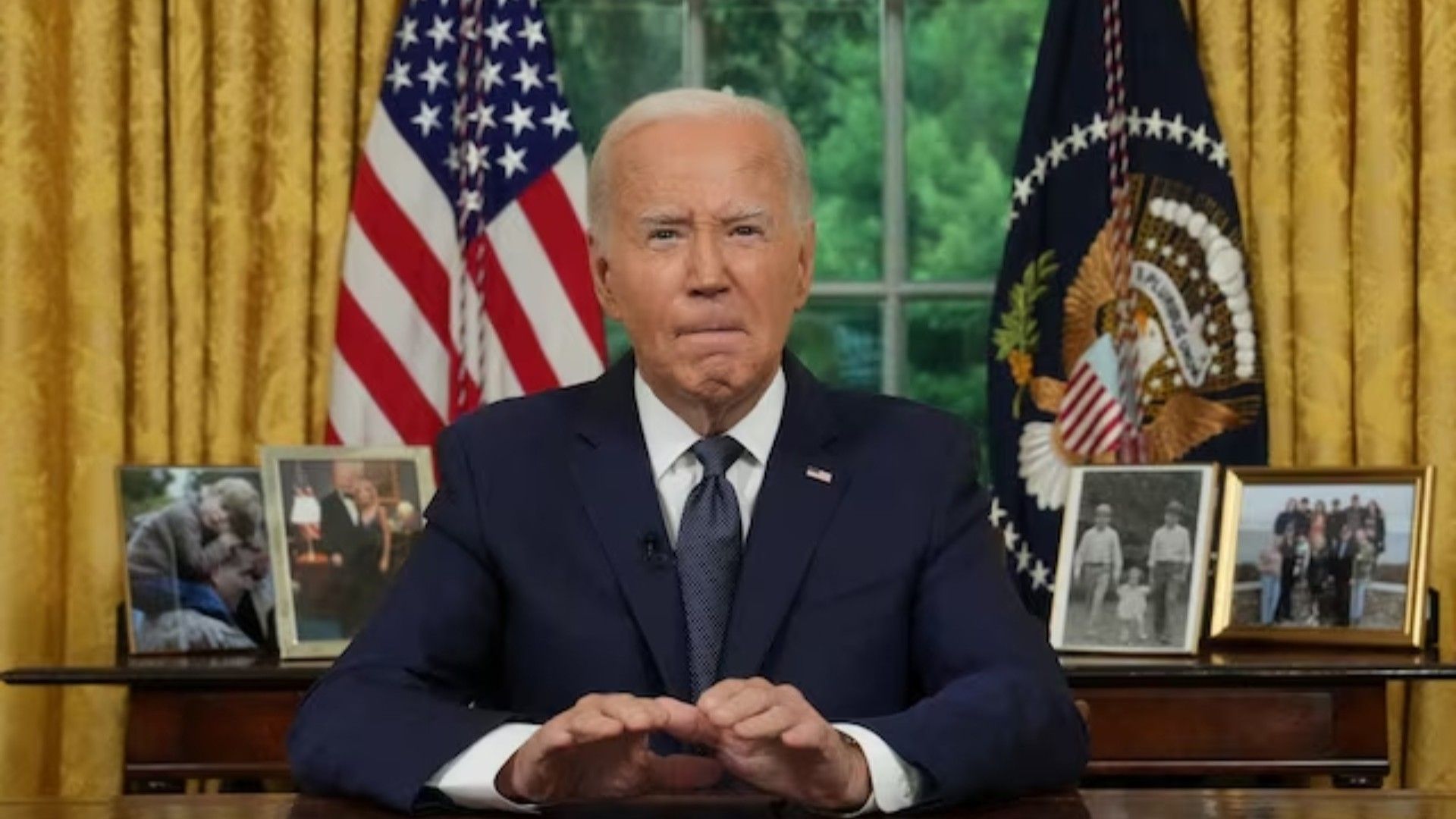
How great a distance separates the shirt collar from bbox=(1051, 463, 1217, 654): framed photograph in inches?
65.3

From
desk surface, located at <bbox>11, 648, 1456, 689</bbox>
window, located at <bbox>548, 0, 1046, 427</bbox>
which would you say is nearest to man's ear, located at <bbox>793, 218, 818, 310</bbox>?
desk surface, located at <bbox>11, 648, 1456, 689</bbox>

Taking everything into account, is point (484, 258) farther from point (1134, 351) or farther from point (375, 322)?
point (1134, 351)

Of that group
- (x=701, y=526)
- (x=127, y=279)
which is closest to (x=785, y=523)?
(x=701, y=526)

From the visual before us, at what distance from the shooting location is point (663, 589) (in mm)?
2510

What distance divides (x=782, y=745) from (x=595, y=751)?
18 centimetres

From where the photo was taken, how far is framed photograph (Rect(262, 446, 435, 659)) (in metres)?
4.24

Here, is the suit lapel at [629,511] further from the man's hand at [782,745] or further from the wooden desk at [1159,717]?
the wooden desk at [1159,717]

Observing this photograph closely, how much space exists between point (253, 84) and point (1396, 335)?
90.3 inches

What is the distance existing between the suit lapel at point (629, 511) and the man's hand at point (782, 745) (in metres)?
0.34

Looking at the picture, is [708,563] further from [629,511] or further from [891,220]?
[891,220]

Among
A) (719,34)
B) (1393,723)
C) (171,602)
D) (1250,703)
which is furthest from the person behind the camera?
(719,34)

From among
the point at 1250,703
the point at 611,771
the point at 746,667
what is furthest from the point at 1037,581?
the point at 611,771

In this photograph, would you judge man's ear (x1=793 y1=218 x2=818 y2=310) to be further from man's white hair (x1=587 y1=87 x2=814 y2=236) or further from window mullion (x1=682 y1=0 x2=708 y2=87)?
window mullion (x1=682 y1=0 x2=708 y2=87)

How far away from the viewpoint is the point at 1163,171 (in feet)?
15.3
